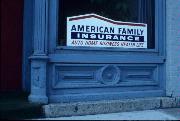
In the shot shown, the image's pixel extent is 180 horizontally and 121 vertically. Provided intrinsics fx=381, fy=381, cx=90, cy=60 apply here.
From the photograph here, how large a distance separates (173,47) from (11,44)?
341cm

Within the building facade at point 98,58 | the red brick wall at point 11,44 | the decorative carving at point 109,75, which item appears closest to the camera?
the building facade at point 98,58

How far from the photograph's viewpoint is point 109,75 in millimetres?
7617

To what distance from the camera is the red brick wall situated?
7895 millimetres

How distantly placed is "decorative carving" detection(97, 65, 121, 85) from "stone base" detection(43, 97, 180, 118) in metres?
0.44

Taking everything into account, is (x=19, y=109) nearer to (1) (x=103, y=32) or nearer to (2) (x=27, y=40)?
(2) (x=27, y=40)

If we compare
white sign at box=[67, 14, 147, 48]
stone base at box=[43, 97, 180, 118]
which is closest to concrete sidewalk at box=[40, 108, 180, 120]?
stone base at box=[43, 97, 180, 118]

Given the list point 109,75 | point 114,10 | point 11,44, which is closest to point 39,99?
point 109,75

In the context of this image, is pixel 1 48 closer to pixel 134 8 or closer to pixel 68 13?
pixel 68 13

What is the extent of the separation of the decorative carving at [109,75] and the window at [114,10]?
0.95 meters

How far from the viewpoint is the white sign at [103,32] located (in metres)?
7.39

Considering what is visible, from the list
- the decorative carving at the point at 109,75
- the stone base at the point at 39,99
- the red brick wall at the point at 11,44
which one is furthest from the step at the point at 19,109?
the decorative carving at the point at 109,75

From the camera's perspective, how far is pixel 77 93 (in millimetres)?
7293

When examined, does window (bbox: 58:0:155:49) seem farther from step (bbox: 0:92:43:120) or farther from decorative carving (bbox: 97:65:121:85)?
step (bbox: 0:92:43:120)

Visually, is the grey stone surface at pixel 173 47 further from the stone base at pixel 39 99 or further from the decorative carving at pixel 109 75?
the stone base at pixel 39 99
